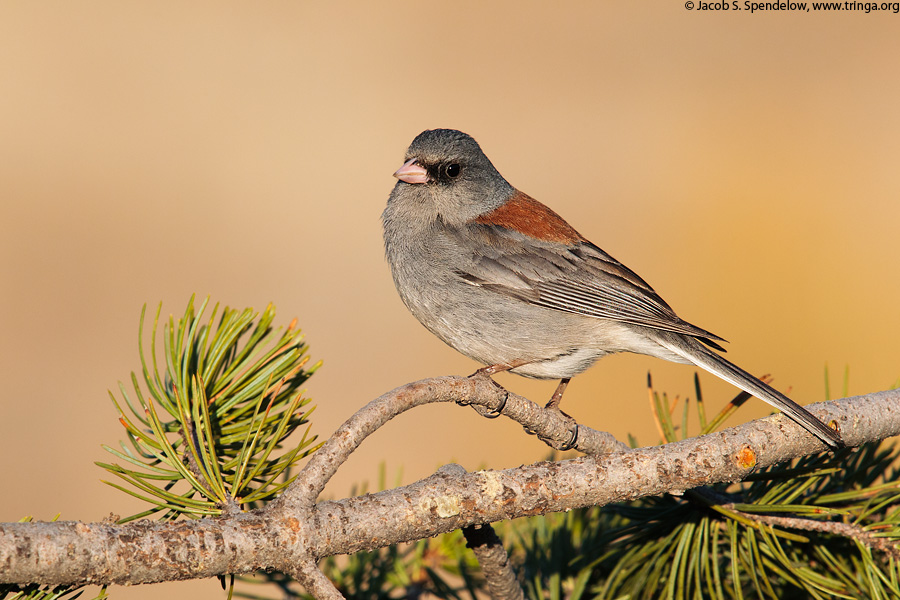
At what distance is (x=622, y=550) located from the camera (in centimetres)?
186

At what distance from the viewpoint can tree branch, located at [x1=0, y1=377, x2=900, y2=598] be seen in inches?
44.0

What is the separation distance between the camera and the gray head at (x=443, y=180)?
3127 mm

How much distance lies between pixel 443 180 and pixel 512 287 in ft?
2.11

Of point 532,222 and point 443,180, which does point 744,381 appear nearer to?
point 532,222

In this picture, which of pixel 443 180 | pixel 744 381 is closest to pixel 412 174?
pixel 443 180

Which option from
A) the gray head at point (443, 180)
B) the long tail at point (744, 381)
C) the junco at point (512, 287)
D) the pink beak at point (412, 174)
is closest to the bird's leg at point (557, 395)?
the junco at point (512, 287)

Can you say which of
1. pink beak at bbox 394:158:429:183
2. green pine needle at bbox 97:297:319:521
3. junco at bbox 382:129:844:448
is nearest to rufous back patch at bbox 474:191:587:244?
junco at bbox 382:129:844:448

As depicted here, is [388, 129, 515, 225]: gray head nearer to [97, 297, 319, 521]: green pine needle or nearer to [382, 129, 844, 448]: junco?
[382, 129, 844, 448]: junco

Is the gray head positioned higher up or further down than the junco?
higher up

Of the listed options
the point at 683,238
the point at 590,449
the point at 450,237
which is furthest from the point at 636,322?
the point at 683,238

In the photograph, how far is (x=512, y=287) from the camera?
2.82 meters

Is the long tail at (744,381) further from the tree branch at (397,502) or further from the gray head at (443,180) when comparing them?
the gray head at (443,180)

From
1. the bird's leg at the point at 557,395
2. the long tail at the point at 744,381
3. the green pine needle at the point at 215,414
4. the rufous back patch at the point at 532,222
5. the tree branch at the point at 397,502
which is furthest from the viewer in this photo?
the rufous back patch at the point at 532,222

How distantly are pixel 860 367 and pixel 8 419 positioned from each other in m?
5.81
